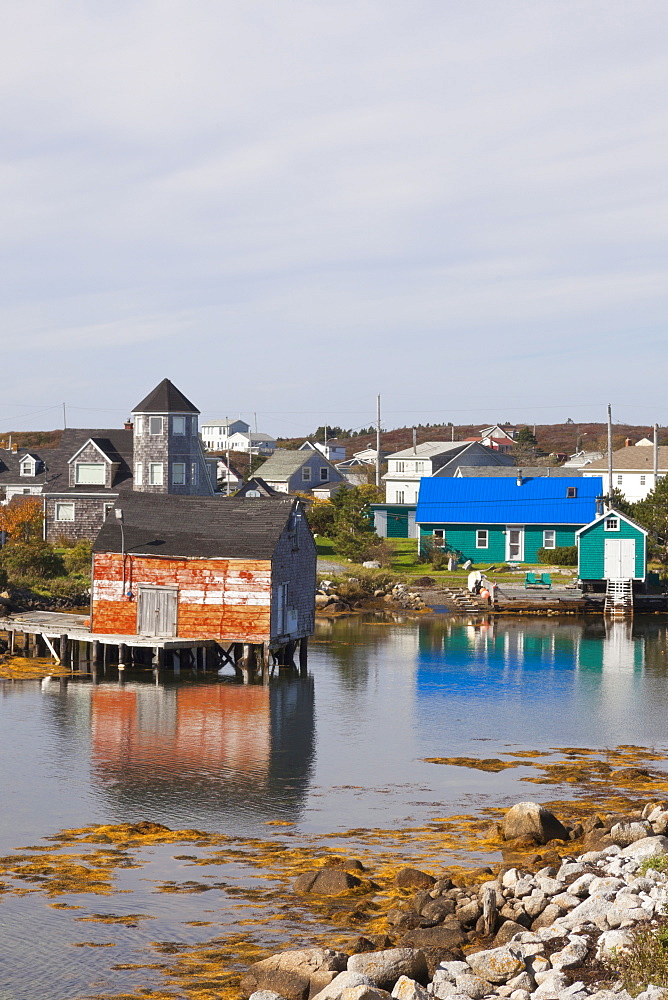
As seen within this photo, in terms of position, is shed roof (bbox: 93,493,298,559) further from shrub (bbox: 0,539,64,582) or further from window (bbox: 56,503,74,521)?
window (bbox: 56,503,74,521)

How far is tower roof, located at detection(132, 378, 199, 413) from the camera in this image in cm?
6975

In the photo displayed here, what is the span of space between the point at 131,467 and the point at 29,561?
1276 centimetres

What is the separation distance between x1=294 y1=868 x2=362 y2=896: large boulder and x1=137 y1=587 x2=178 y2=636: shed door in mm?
22231

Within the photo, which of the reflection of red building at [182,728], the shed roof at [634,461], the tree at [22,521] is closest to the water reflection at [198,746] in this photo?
the reflection of red building at [182,728]

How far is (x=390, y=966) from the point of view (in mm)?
16328

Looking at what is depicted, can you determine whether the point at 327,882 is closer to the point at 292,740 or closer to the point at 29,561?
the point at 292,740

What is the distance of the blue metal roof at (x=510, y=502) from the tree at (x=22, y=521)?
2189cm

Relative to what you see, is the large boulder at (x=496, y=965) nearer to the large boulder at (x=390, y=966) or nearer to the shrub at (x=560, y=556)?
the large boulder at (x=390, y=966)

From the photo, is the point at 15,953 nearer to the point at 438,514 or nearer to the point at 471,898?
the point at 471,898

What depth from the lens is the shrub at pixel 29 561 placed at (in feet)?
204

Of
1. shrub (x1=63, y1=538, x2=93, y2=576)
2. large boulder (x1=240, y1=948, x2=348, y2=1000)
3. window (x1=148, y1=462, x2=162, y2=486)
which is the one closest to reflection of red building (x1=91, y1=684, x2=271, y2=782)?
large boulder (x1=240, y1=948, x2=348, y2=1000)

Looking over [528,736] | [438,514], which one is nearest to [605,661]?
[528,736]

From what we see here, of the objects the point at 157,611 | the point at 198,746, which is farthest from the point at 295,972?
the point at 157,611

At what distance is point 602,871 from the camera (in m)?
19.9
